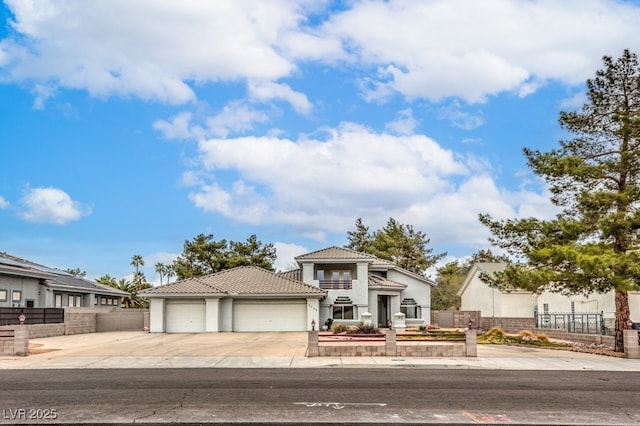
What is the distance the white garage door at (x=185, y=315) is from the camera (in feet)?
142

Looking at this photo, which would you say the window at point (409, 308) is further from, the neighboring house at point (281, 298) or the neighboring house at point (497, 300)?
the neighboring house at point (497, 300)

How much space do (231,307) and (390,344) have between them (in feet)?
71.7

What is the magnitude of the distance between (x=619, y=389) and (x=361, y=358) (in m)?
9.77

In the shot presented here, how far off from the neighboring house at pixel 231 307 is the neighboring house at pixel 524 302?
13.7 meters

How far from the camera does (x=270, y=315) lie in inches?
1732

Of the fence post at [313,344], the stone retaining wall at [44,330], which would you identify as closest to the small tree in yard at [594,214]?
the fence post at [313,344]

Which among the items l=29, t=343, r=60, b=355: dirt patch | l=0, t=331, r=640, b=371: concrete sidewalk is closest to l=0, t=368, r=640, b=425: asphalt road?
l=0, t=331, r=640, b=371: concrete sidewalk

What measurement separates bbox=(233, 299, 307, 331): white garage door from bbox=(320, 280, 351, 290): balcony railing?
4267mm

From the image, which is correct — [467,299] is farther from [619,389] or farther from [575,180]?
[619,389]

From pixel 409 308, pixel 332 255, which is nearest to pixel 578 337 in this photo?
pixel 409 308

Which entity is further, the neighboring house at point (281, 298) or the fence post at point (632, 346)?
the neighboring house at point (281, 298)

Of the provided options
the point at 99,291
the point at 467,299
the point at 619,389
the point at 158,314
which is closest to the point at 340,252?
the point at 158,314

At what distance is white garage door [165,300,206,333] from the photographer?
43219 millimetres

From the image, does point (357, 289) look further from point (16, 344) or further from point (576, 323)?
point (16, 344)
